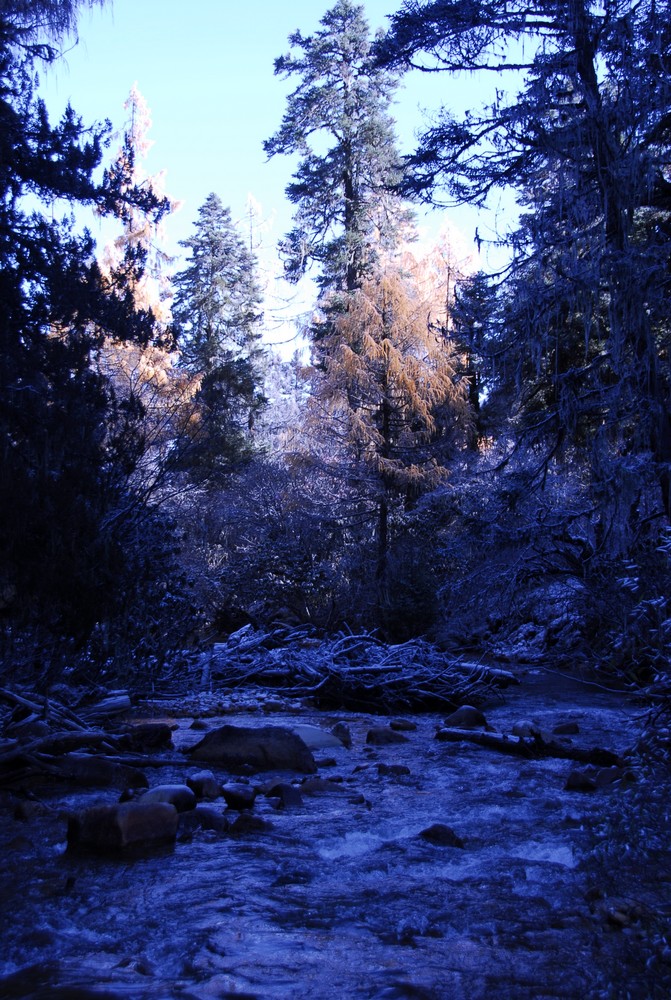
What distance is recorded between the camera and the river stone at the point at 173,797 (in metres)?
4.97

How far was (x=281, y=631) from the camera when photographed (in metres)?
12.7

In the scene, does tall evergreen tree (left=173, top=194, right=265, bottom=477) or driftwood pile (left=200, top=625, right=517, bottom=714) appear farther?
tall evergreen tree (left=173, top=194, right=265, bottom=477)

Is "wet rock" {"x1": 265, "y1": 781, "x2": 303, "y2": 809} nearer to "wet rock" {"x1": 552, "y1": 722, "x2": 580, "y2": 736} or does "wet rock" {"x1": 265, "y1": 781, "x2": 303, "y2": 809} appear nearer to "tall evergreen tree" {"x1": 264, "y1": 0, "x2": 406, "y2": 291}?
"wet rock" {"x1": 552, "y1": 722, "x2": 580, "y2": 736}

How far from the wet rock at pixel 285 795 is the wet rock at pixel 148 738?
1577mm

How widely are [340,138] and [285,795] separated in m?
19.5

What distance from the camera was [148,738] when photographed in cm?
696

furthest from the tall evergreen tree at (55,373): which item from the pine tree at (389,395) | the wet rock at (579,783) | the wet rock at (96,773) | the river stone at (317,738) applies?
the pine tree at (389,395)

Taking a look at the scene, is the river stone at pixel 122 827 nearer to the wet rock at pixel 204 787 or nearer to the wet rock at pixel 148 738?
the wet rock at pixel 204 787

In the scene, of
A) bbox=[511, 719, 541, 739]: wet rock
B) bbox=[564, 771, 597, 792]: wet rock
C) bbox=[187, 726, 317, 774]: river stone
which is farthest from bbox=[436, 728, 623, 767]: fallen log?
bbox=[187, 726, 317, 774]: river stone

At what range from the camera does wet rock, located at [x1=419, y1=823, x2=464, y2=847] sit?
4590 mm

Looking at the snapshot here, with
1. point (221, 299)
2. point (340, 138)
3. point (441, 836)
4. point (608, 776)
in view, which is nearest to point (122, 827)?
point (441, 836)

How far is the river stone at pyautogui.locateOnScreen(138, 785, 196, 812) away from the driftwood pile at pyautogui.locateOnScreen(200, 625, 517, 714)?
483cm

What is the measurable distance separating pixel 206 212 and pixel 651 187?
25.7m

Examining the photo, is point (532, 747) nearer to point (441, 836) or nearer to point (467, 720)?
point (467, 720)
